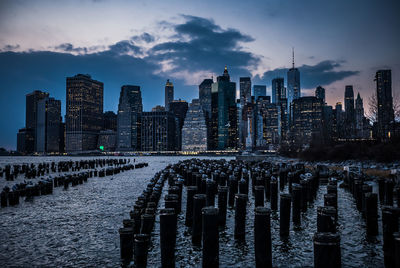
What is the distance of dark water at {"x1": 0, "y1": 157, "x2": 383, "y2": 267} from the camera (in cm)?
1048

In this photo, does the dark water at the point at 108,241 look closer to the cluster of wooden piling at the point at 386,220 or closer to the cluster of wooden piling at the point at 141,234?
the cluster of wooden piling at the point at 386,220

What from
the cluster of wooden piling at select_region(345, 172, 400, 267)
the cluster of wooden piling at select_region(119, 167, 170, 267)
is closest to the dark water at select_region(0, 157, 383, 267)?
the cluster of wooden piling at select_region(345, 172, 400, 267)

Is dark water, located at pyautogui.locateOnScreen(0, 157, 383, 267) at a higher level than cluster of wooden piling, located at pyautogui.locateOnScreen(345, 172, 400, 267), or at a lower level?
lower

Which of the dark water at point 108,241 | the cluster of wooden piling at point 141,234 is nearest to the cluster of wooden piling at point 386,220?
the dark water at point 108,241

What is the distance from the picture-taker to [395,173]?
2484 cm

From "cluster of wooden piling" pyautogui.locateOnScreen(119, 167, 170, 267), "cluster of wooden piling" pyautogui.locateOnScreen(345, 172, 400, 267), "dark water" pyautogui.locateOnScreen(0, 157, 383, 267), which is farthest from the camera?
"dark water" pyautogui.locateOnScreen(0, 157, 383, 267)

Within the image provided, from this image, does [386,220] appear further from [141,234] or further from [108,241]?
[108,241]

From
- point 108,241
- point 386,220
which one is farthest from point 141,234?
point 386,220

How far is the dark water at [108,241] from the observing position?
10.5 m

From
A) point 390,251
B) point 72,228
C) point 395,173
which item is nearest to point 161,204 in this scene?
point 72,228

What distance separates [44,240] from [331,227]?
38.8ft

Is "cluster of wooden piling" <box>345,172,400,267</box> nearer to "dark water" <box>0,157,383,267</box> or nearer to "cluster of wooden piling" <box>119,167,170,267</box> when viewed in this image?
"dark water" <box>0,157,383,267</box>

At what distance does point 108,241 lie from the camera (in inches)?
510

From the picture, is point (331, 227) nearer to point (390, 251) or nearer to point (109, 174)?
point (390, 251)
